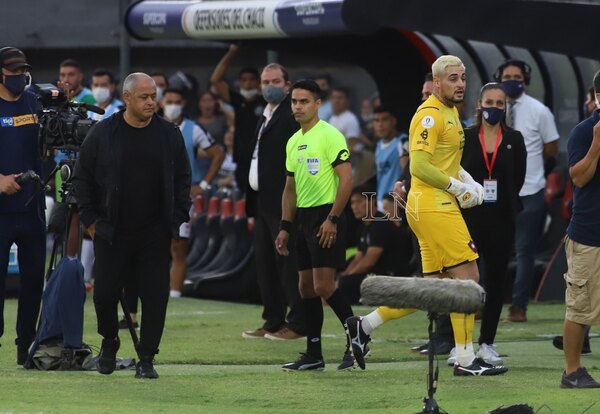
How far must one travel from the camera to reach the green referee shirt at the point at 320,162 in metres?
12.3

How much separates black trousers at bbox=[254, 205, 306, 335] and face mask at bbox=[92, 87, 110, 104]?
4.94 meters

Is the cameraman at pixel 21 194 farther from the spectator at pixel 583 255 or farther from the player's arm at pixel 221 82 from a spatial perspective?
the player's arm at pixel 221 82

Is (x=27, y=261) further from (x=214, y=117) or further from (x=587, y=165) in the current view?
(x=214, y=117)

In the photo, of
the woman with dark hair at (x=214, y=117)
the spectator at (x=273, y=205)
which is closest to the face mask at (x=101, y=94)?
the spectator at (x=273, y=205)

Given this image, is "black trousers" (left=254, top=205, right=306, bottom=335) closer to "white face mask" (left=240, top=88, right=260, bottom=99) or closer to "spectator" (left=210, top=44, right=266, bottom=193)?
"spectator" (left=210, top=44, right=266, bottom=193)

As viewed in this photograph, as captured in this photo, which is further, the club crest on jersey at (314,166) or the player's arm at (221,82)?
the player's arm at (221,82)

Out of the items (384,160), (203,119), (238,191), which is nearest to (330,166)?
(384,160)

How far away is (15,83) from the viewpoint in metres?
12.2

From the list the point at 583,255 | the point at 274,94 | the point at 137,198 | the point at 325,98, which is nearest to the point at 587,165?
the point at 583,255

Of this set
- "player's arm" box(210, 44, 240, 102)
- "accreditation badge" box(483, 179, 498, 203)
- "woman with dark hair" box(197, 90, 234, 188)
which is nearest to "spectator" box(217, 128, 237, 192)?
"woman with dark hair" box(197, 90, 234, 188)

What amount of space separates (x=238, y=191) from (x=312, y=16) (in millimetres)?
2419

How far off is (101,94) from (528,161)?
5543 mm

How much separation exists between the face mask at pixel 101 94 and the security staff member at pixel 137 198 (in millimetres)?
7835

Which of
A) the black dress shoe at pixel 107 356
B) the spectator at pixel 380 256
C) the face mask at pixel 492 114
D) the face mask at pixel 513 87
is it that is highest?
the face mask at pixel 513 87
